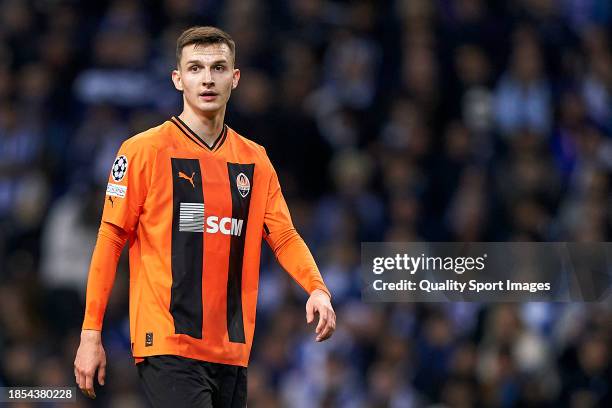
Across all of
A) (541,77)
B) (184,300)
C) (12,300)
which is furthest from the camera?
(541,77)

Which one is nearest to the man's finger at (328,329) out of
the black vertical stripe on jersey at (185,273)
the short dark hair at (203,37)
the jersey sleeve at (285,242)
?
the jersey sleeve at (285,242)

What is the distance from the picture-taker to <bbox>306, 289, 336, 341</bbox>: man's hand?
15.4ft

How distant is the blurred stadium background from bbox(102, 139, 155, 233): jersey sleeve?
3848mm

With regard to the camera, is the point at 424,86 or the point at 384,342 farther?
the point at 424,86

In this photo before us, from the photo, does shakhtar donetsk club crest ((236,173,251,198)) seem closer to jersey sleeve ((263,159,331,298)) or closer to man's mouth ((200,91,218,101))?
jersey sleeve ((263,159,331,298))

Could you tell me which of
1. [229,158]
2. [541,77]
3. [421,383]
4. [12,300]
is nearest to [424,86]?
[541,77]

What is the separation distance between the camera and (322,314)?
4.72m

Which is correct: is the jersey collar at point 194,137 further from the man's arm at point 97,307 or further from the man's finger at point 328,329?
the man's finger at point 328,329

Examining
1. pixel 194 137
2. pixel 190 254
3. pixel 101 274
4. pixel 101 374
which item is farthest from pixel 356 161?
pixel 101 374

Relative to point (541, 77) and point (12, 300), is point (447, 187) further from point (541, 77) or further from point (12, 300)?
point (12, 300)

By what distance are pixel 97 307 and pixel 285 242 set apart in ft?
2.59

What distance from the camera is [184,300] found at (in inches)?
189

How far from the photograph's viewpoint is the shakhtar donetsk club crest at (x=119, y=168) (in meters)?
4.81

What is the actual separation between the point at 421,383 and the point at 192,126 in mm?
4369
